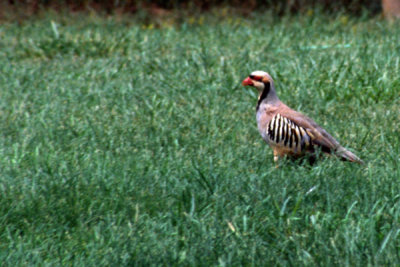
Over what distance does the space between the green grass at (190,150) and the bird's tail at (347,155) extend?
91 millimetres

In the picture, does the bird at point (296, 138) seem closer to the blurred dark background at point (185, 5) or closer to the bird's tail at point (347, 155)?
the bird's tail at point (347, 155)

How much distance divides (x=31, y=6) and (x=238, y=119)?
6.36m

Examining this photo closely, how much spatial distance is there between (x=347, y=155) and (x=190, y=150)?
4.02 ft

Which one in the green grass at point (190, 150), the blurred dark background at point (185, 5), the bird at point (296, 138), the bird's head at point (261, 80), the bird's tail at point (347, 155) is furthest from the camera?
the blurred dark background at point (185, 5)

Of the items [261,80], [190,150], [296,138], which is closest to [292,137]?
[296,138]

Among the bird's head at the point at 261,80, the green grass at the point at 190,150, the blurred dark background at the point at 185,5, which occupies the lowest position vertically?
the blurred dark background at the point at 185,5

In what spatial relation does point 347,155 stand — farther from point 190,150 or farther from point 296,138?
point 190,150

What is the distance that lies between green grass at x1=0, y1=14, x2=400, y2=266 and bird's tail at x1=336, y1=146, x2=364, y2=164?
91 mm

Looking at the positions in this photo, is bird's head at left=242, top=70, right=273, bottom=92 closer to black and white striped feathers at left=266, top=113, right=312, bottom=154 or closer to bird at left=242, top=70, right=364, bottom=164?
bird at left=242, top=70, right=364, bottom=164

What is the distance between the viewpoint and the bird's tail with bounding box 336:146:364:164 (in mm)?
5372

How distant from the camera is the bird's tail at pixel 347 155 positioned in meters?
5.37

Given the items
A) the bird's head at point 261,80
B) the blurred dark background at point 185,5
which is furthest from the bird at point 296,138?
the blurred dark background at point 185,5

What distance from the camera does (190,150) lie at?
5996 mm

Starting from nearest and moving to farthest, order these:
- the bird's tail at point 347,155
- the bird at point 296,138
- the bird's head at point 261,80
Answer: the bird's tail at point 347,155 < the bird at point 296,138 < the bird's head at point 261,80
